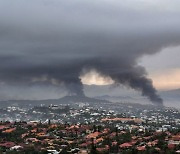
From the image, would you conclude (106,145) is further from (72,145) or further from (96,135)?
(96,135)

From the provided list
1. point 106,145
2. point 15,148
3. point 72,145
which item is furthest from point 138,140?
point 15,148

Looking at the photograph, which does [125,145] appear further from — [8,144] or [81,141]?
[8,144]

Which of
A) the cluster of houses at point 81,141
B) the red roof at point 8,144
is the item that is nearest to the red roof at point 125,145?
the cluster of houses at point 81,141

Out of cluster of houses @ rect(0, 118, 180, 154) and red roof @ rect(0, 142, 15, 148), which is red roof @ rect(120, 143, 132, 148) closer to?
cluster of houses @ rect(0, 118, 180, 154)

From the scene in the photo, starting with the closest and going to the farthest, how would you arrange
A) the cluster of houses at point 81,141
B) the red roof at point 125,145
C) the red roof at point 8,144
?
the cluster of houses at point 81,141 → the red roof at point 125,145 → the red roof at point 8,144

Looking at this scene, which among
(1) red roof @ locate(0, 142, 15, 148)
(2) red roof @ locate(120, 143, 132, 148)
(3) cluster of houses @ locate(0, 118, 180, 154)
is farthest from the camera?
(1) red roof @ locate(0, 142, 15, 148)

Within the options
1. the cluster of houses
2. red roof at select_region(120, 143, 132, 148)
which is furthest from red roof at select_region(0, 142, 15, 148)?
red roof at select_region(120, 143, 132, 148)

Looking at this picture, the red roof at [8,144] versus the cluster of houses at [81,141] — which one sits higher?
the cluster of houses at [81,141]

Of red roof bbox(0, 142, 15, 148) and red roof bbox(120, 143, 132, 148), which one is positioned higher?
red roof bbox(120, 143, 132, 148)

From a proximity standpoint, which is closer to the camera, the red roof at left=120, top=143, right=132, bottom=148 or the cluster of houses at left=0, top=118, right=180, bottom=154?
the cluster of houses at left=0, top=118, right=180, bottom=154

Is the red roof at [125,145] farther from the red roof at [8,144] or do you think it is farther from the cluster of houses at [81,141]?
the red roof at [8,144]

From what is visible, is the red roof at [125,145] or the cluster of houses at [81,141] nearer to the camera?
the cluster of houses at [81,141]
